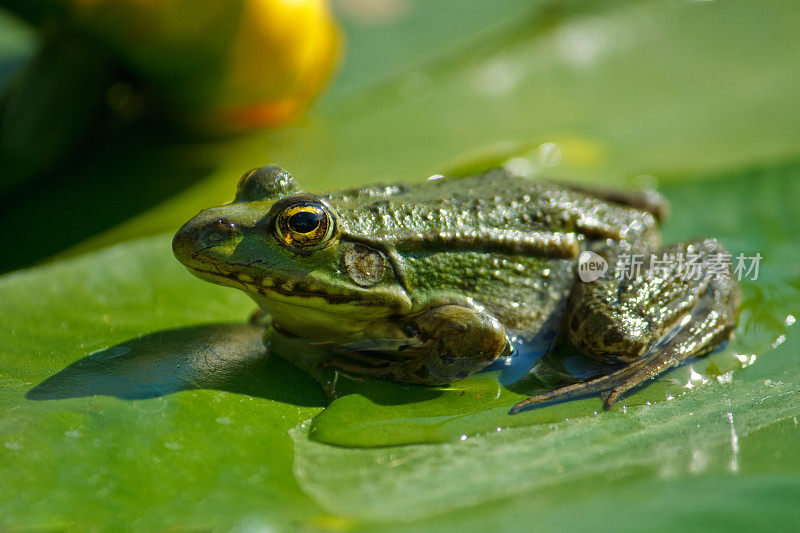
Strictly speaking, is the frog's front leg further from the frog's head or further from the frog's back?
the frog's back

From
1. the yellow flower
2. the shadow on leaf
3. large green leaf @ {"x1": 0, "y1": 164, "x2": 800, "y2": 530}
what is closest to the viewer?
large green leaf @ {"x1": 0, "y1": 164, "x2": 800, "y2": 530}

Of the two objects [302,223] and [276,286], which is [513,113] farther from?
[276,286]

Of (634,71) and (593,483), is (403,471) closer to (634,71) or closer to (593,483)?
(593,483)

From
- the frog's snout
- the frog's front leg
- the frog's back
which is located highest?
the frog's back

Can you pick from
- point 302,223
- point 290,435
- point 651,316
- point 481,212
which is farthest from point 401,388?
point 651,316

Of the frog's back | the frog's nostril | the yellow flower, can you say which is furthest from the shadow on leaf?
the yellow flower

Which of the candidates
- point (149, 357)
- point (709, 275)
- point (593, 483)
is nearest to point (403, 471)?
point (593, 483)
